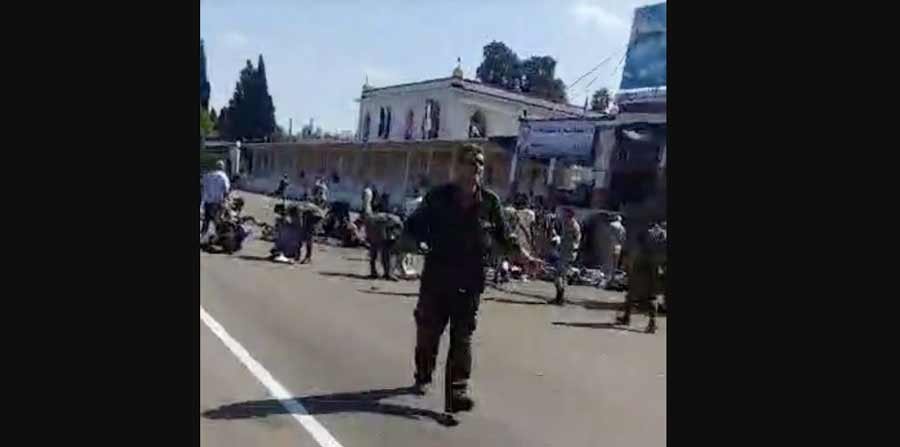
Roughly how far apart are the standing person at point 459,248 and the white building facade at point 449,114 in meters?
2.78

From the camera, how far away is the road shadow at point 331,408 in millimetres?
5273

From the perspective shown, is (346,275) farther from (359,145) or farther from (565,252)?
(359,145)

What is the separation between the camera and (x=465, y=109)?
11.5 meters

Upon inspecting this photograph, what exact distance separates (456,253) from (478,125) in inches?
299

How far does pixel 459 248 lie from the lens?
17.5 ft

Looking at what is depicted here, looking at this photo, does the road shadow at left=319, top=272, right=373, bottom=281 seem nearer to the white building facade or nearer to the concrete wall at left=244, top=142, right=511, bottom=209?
the concrete wall at left=244, top=142, right=511, bottom=209

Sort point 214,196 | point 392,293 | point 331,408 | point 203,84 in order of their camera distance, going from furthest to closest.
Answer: point 214,196 < point 392,293 < point 331,408 < point 203,84

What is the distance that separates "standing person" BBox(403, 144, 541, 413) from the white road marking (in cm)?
73

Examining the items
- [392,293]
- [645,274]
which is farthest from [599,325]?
[392,293]

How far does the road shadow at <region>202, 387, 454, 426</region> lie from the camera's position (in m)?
5.27
